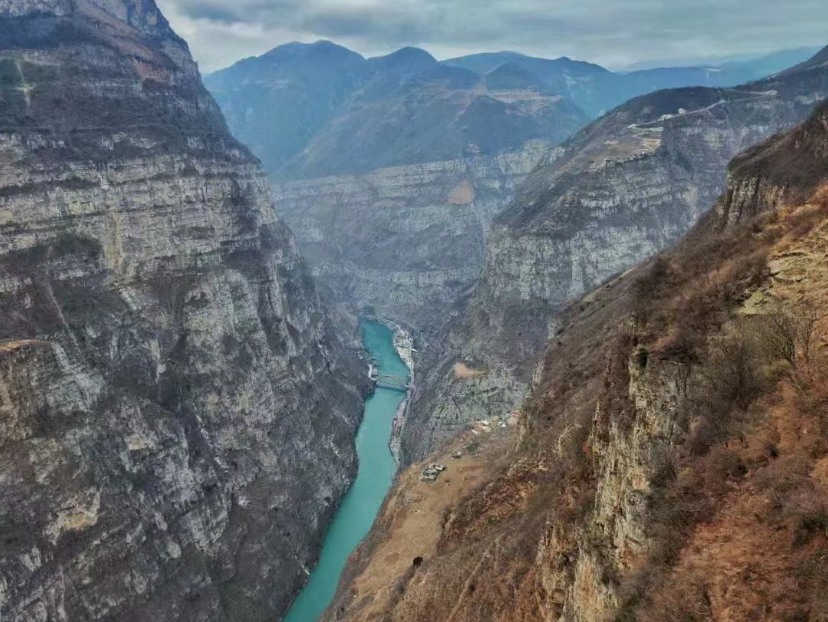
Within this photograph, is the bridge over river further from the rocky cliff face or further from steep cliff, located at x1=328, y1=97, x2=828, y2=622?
steep cliff, located at x1=328, y1=97, x2=828, y2=622

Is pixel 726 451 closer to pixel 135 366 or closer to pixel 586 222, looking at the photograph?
pixel 135 366

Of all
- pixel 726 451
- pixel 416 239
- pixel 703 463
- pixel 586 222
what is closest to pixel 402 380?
pixel 586 222

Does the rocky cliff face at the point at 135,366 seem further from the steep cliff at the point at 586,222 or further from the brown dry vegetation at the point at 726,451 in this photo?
the brown dry vegetation at the point at 726,451

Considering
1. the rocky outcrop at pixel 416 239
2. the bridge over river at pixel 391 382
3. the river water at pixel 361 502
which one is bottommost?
the river water at pixel 361 502

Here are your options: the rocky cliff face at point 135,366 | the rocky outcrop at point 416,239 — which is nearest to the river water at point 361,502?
the rocky cliff face at point 135,366

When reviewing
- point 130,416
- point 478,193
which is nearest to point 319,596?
point 130,416

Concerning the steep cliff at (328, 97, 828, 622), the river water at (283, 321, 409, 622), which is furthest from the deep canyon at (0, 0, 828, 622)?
the river water at (283, 321, 409, 622)

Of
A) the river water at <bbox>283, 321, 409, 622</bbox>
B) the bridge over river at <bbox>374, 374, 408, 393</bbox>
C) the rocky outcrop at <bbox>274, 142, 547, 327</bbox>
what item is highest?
the rocky outcrop at <bbox>274, 142, 547, 327</bbox>

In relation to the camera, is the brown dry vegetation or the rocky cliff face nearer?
the brown dry vegetation
